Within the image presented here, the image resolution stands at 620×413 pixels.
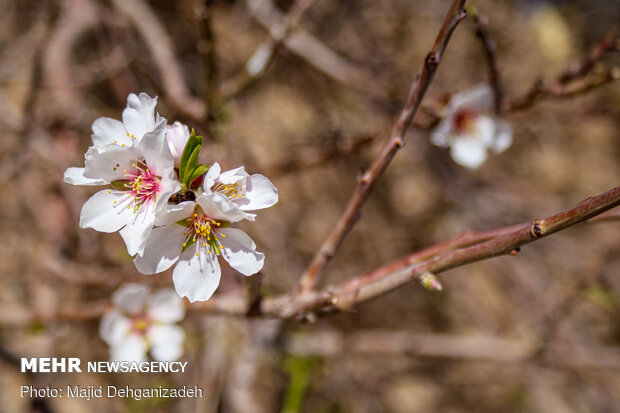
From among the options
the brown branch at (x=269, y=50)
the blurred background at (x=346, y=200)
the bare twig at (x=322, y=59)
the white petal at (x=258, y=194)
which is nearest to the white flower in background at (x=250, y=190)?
the white petal at (x=258, y=194)

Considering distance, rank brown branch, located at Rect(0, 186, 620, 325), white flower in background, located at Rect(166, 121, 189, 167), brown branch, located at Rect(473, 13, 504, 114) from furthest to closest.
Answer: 1. brown branch, located at Rect(473, 13, 504, 114)
2. white flower in background, located at Rect(166, 121, 189, 167)
3. brown branch, located at Rect(0, 186, 620, 325)

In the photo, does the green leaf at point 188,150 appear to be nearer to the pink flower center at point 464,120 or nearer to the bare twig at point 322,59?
the pink flower center at point 464,120

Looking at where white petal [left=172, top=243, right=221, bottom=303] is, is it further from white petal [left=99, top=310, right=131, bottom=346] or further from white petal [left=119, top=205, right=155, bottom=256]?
white petal [left=99, top=310, right=131, bottom=346]

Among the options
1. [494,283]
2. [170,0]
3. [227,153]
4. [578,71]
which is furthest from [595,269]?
[170,0]

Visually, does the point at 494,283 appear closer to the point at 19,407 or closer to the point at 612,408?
the point at 612,408

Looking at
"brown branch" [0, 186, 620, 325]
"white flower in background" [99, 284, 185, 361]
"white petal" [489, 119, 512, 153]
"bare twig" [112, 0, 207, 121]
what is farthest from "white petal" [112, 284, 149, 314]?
"white petal" [489, 119, 512, 153]

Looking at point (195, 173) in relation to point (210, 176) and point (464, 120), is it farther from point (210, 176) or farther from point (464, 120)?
point (464, 120)

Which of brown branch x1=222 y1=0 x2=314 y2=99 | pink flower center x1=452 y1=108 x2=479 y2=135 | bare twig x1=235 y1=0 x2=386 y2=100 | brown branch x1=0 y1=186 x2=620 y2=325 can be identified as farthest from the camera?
bare twig x1=235 y1=0 x2=386 y2=100

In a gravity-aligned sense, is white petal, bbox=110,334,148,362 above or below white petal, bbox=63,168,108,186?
below
